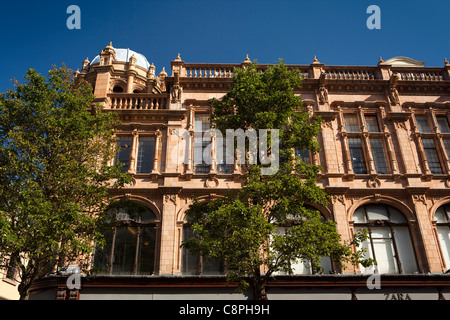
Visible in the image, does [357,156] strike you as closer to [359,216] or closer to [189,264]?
[359,216]

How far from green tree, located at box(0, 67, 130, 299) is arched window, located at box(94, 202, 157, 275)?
2823 millimetres

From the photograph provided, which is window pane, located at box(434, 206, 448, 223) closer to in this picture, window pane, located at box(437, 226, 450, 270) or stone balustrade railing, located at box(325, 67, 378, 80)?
window pane, located at box(437, 226, 450, 270)

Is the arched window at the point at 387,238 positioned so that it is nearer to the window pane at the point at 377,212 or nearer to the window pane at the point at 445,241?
the window pane at the point at 377,212

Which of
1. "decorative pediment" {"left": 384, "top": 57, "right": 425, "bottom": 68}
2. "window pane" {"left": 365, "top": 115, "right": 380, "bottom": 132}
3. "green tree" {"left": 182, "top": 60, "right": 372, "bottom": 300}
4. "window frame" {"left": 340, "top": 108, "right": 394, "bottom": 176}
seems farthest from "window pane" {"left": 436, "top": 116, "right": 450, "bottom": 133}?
"green tree" {"left": 182, "top": 60, "right": 372, "bottom": 300}

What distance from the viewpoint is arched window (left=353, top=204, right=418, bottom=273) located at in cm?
1845

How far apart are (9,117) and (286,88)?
1085cm

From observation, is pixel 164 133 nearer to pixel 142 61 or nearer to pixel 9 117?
pixel 9 117

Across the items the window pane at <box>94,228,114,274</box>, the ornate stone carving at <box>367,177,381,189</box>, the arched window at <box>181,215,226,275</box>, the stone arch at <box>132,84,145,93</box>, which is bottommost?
the arched window at <box>181,215,226,275</box>

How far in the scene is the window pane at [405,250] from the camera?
60.3 feet

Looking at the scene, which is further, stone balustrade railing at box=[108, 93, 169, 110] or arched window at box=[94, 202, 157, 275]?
stone balustrade railing at box=[108, 93, 169, 110]

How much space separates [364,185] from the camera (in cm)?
2005

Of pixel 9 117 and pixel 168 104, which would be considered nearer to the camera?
pixel 9 117

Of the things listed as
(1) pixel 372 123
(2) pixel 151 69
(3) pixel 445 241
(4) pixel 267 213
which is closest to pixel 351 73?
(1) pixel 372 123
